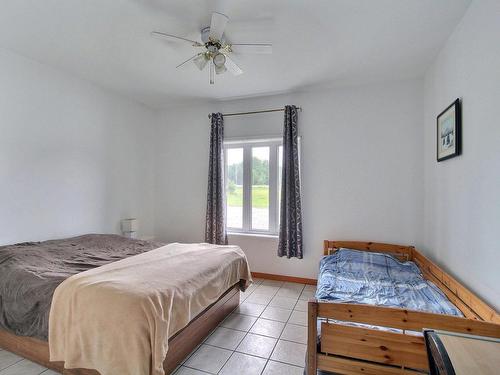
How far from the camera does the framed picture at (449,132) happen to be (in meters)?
2.10

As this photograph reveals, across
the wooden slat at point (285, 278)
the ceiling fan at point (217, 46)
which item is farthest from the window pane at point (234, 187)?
the ceiling fan at point (217, 46)

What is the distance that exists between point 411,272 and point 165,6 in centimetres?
322

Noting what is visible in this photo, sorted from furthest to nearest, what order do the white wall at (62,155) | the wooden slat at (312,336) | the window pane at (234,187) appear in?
the window pane at (234,187), the white wall at (62,155), the wooden slat at (312,336)

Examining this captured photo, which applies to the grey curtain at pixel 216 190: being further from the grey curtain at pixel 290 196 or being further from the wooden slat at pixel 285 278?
the grey curtain at pixel 290 196

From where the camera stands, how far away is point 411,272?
2609 mm


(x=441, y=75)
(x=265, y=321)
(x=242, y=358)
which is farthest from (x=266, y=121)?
(x=242, y=358)

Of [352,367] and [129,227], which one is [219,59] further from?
[129,227]

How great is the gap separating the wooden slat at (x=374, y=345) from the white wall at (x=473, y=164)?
0.63 m

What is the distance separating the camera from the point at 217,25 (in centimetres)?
194

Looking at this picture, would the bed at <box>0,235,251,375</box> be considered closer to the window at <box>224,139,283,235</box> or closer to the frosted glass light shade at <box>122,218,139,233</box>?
the frosted glass light shade at <box>122,218,139,233</box>

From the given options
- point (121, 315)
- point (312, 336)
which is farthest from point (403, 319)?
point (121, 315)

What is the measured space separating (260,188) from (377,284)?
208 centimetres

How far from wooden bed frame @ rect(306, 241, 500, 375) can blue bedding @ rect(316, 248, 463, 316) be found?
40 cm

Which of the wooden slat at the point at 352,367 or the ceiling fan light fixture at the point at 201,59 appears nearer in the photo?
the wooden slat at the point at 352,367
